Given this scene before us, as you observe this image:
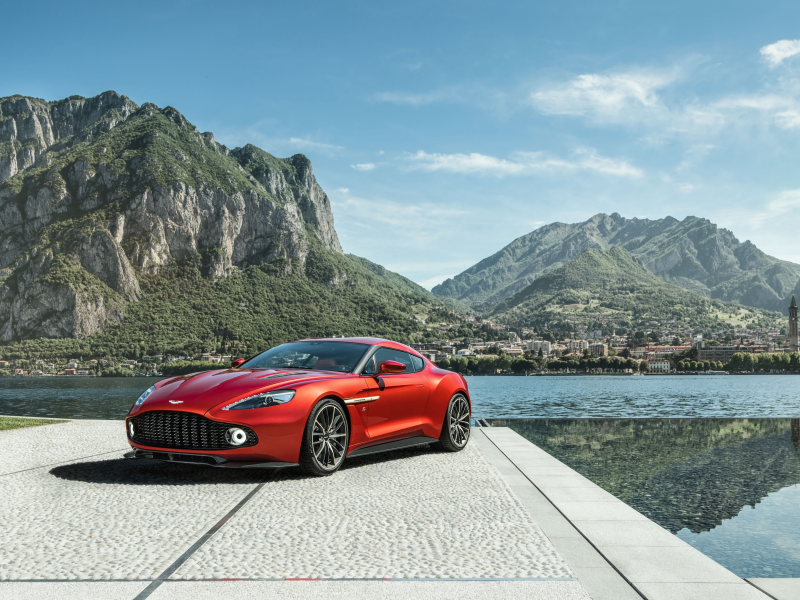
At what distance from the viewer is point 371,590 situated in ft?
9.41

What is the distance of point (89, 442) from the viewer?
28.2 ft

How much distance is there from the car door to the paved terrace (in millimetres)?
452

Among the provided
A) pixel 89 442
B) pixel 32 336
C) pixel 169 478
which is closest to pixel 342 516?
pixel 169 478

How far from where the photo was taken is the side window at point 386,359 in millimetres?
6668

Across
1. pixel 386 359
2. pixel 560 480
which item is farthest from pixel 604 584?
pixel 386 359

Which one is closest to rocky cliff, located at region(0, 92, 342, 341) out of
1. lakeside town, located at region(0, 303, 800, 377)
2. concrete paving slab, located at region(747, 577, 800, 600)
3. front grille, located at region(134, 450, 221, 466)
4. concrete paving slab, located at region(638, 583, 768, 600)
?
lakeside town, located at region(0, 303, 800, 377)

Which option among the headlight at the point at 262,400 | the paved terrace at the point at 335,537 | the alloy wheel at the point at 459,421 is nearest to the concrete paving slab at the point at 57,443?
the paved terrace at the point at 335,537

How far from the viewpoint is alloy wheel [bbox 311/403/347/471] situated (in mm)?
5742

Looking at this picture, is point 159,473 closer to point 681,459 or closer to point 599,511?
point 599,511

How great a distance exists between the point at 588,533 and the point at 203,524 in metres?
2.54

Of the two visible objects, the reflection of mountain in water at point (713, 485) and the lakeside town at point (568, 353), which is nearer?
the reflection of mountain in water at point (713, 485)

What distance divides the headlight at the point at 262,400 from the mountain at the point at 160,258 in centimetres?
10179

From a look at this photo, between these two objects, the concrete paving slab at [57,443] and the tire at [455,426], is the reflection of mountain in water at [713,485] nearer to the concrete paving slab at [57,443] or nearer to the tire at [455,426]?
the tire at [455,426]

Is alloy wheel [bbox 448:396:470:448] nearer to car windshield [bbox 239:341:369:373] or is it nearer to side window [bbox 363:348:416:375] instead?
side window [bbox 363:348:416:375]
